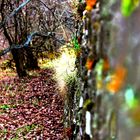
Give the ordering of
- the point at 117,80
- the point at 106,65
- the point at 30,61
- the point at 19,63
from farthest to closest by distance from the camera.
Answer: the point at 30,61, the point at 19,63, the point at 106,65, the point at 117,80

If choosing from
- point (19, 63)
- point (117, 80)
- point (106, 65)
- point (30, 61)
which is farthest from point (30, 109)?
point (117, 80)

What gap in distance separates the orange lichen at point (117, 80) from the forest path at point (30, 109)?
8.10 meters

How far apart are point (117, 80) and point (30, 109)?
40.2 ft

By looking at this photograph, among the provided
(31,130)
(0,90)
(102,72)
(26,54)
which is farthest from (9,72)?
(102,72)

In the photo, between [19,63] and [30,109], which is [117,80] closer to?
[30,109]

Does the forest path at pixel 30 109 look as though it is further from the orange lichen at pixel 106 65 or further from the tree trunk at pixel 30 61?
the orange lichen at pixel 106 65

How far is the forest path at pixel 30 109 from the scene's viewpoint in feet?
36.2

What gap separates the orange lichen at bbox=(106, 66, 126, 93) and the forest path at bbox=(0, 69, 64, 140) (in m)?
8.10

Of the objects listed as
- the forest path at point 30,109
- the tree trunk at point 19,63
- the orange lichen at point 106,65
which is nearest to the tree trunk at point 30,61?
the tree trunk at point 19,63

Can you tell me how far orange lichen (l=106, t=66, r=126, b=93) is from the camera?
1842mm

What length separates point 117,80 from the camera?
1.91 metres

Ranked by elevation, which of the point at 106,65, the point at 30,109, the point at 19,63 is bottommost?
the point at 106,65

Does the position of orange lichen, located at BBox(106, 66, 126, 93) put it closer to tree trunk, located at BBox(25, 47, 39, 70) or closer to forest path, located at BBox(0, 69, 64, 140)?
forest path, located at BBox(0, 69, 64, 140)

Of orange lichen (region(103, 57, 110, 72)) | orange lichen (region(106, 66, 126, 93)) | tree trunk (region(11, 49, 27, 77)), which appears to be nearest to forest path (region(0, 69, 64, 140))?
tree trunk (region(11, 49, 27, 77))
